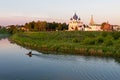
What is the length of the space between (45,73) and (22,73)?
2030 mm

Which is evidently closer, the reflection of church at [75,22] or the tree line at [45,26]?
the tree line at [45,26]

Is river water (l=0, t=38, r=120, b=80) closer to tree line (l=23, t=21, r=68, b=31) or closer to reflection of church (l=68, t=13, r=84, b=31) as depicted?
tree line (l=23, t=21, r=68, b=31)

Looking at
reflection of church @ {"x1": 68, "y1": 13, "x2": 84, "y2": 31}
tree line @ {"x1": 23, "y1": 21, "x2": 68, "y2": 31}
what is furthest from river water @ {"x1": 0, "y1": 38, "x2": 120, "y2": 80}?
reflection of church @ {"x1": 68, "y1": 13, "x2": 84, "y2": 31}

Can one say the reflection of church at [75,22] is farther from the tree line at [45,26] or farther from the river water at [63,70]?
the river water at [63,70]

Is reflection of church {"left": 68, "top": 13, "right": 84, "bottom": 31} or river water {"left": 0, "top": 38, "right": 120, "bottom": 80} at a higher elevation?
reflection of church {"left": 68, "top": 13, "right": 84, "bottom": 31}

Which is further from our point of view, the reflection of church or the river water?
the reflection of church

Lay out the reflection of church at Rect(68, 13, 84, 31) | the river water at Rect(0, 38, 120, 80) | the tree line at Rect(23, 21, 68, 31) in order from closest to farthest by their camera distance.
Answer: the river water at Rect(0, 38, 120, 80) < the tree line at Rect(23, 21, 68, 31) < the reflection of church at Rect(68, 13, 84, 31)

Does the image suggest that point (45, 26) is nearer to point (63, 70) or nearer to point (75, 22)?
point (75, 22)

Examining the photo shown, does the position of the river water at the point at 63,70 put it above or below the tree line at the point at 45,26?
below

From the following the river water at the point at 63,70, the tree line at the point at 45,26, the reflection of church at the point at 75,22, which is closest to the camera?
the river water at the point at 63,70

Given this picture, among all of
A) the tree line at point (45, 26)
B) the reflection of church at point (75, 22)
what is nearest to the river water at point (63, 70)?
the tree line at point (45, 26)

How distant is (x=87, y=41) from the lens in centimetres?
4722

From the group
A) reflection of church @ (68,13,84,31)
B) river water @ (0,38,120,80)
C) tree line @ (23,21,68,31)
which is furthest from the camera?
reflection of church @ (68,13,84,31)

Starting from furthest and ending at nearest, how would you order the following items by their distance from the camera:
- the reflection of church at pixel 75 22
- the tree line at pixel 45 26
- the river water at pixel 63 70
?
the reflection of church at pixel 75 22 < the tree line at pixel 45 26 < the river water at pixel 63 70
